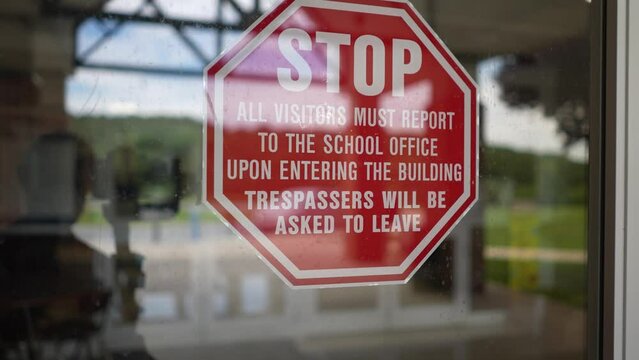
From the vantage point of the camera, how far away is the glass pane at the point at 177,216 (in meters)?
0.96

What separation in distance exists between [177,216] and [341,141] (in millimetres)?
359

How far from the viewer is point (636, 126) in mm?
1359

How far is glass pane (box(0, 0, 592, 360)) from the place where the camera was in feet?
3.17

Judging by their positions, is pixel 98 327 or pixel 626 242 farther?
pixel 626 242

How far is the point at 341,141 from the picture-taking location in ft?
3.76

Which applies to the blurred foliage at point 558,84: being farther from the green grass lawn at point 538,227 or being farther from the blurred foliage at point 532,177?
the green grass lawn at point 538,227

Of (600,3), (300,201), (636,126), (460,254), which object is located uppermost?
(600,3)

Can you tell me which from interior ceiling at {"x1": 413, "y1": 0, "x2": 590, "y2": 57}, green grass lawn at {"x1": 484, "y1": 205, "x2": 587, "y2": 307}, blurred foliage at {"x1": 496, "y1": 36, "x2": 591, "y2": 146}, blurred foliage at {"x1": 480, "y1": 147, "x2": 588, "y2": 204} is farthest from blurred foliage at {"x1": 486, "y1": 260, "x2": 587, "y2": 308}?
interior ceiling at {"x1": 413, "y1": 0, "x2": 590, "y2": 57}

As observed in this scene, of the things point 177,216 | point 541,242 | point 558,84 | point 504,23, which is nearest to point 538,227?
point 541,242

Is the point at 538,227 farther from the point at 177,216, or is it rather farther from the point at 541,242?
the point at 177,216

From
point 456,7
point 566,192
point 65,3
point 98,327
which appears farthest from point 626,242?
point 65,3

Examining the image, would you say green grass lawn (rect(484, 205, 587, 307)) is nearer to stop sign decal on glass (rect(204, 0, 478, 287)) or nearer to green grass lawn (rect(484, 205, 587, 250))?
green grass lawn (rect(484, 205, 587, 250))

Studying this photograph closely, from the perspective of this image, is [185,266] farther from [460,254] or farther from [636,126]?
[636,126]

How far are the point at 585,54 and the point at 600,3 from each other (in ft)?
0.44
